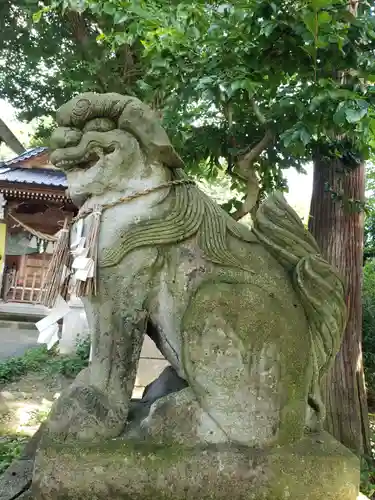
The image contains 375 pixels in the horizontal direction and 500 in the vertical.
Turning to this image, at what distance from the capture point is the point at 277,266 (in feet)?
5.28

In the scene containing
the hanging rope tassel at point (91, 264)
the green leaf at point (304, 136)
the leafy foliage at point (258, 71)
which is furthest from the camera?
the green leaf at point (304, 136)

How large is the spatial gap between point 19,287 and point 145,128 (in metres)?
11.1

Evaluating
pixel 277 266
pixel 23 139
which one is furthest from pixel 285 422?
pixel 23 139

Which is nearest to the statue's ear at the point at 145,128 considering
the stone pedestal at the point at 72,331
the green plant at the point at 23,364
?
the green plant at the point at 23,364

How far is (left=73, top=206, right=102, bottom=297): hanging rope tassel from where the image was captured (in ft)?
4.75

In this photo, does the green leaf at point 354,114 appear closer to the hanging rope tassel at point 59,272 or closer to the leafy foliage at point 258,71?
the leafy foliage at point 258,71

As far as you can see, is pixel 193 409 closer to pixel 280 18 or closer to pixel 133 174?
pixel 133 174

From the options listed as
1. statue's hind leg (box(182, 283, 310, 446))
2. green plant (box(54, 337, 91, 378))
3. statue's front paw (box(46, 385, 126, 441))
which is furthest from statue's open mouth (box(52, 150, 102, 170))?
green plant (box(54, 337, 91, 378))

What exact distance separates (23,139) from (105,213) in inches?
933

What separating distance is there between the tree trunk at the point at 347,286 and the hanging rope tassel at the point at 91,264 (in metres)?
2.36

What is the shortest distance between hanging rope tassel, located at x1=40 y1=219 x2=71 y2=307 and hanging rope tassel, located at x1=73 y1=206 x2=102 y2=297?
8.4 inches

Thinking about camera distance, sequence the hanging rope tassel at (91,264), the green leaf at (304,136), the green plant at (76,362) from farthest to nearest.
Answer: the green plant at (76,362)
the green leaf at (304,136)
the hanging rope tassel at (91,264)

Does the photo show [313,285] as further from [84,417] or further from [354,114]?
[84,417]

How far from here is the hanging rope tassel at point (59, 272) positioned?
1687mm
